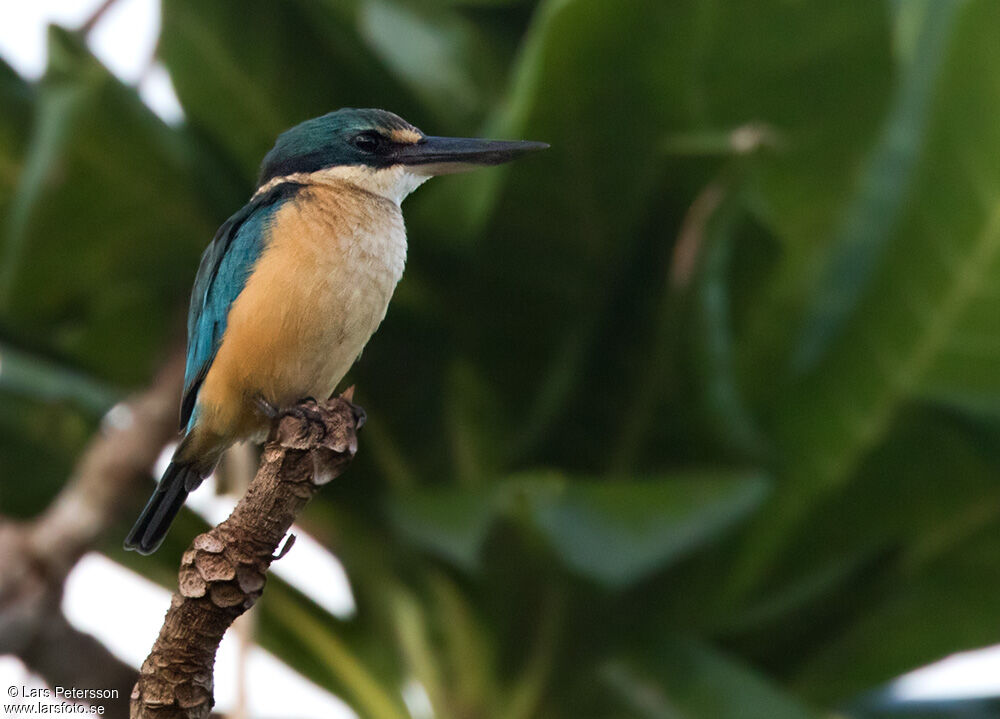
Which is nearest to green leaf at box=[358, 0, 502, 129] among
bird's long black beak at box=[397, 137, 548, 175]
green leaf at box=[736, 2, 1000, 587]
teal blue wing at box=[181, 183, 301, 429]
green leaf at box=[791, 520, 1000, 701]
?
green leaf at box=[736, 2, 1000, 587]

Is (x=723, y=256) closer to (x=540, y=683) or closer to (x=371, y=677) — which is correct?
(x=540, y=683)

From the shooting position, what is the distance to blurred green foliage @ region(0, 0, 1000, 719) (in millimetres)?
3566

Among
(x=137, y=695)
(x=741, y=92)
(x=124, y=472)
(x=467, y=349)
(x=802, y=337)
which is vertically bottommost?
(x=137, y=695)

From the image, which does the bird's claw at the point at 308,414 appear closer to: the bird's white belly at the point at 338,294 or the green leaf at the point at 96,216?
the bird's white belly at the point at 338,294

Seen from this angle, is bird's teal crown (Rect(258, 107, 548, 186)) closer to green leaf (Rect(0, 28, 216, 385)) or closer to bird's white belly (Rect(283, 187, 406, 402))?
bird's white belly (Rect(283, 187, 406, 402))

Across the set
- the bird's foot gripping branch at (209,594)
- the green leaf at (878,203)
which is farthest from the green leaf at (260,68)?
the bird's foot gripping branch at (209,594)

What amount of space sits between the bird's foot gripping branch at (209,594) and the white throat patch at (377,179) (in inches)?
35.3

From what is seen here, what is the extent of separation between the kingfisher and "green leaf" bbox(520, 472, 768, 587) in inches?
41.4

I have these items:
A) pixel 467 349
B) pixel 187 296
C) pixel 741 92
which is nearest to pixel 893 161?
pixel 741 92

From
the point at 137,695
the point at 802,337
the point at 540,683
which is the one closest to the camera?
the point at 137,695

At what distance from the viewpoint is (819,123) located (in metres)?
4.25

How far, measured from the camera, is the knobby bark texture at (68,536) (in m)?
3.37

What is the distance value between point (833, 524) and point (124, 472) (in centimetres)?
213


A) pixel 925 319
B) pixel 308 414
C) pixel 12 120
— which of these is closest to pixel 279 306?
pixel 308 414
